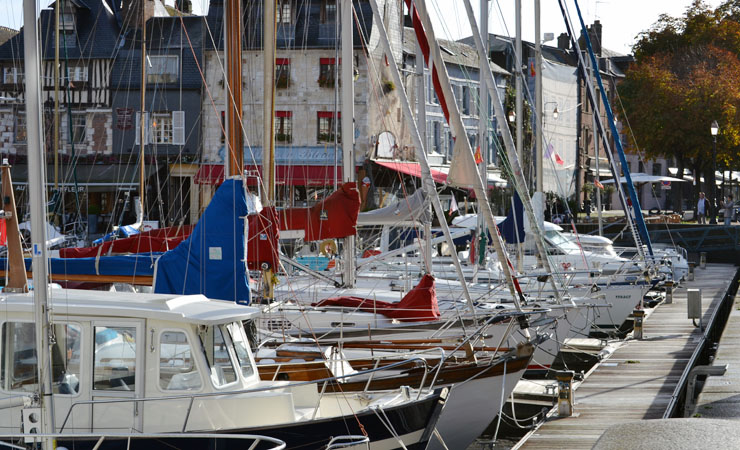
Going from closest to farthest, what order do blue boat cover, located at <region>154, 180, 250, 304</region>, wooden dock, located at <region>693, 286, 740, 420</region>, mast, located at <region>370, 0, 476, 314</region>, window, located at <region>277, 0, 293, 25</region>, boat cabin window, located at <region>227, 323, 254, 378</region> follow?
boat cabin window, located at <region>227, 323, 254, 378</region>, wooden dock, located at <region>693, 286, 740, 420</region>, blue boat cover, located at <region>154, 180, 250, 304</region>, mast, located at <region>370, 0, 476, 314</region>, window, located at <region>277, 0, 293, 25</region>

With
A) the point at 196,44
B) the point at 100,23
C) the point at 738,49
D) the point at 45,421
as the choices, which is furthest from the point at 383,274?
the point at 738,49

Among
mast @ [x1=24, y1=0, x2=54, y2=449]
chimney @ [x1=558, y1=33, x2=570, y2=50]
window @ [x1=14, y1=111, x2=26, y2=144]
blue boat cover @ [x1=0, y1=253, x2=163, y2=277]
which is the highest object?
chimney @ [x1=558, y1=33, x2=570, y2=50]

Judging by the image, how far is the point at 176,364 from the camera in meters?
9.66

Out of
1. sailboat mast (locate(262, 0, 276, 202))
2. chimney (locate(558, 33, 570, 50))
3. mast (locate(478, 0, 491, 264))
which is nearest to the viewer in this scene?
sailboat mast (locate(262, 0, 276, 202))

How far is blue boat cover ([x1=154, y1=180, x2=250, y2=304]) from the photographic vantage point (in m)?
13.1

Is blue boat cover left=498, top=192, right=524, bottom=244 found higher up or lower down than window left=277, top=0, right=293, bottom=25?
lower down

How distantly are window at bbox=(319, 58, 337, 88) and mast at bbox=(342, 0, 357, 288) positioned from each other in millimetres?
26166

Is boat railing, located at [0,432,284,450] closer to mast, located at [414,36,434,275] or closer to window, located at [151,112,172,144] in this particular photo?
mast, located at [414,36,434,275]

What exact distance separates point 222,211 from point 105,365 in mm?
3972

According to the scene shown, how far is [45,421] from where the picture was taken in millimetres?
8320

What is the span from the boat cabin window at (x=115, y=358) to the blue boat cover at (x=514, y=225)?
14.0 metres

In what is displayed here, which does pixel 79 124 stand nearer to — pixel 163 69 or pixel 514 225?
pixel 163 69

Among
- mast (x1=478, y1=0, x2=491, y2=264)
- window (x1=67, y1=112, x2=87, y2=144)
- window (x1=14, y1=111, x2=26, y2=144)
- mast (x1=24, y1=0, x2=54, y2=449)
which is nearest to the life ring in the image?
mast (x1=478, y1=0, x2=491, y2=264)

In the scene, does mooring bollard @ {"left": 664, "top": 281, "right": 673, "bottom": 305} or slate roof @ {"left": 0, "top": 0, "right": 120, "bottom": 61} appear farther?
slate roof @ {"left": 0, "top": 0, "right": 120, "bottom": 61}
